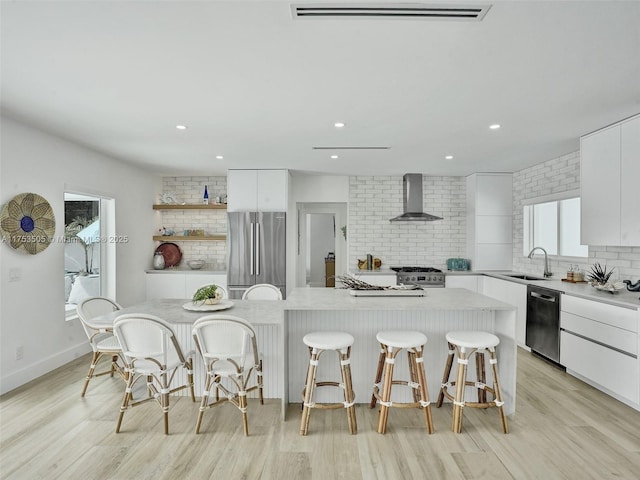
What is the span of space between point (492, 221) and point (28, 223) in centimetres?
607

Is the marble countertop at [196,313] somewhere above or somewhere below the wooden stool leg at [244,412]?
above

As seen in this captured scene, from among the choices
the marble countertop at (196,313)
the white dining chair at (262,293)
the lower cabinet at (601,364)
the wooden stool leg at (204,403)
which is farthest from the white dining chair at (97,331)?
the lower cabinet at (601,364)

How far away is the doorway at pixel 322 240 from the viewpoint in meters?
6.34

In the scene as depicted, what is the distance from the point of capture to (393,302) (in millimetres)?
2857

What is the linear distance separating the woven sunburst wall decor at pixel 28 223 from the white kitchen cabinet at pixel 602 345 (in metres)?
5.33

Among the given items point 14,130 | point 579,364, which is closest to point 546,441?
point 579,364

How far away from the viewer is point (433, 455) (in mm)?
2334

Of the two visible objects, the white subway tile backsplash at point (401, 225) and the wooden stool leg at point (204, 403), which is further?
the white subway tile backsplash at point (401, 225)

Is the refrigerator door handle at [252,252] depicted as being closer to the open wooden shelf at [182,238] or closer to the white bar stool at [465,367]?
the open wooden shelf at [182,238]

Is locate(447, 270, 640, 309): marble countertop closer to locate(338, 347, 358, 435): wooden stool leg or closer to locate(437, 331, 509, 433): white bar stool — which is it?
locate(437, 331, 509, 433): white bar stool

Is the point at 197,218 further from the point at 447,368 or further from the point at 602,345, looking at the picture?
the point at 602,345

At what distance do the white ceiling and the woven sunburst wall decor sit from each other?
0.75 meters

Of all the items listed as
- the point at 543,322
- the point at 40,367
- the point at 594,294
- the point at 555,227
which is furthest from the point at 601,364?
the point at 40,367

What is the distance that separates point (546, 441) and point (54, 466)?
10.5 feet
